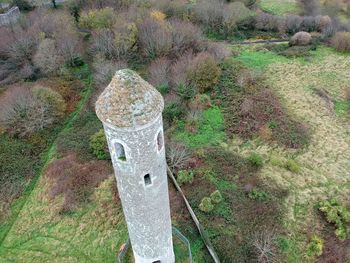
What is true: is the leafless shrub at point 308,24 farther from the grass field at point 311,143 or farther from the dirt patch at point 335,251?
the dirt patch at point 335,251

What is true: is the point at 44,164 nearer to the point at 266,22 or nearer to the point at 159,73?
the point at 159,73

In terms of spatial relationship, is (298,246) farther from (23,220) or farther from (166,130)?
(23,220)

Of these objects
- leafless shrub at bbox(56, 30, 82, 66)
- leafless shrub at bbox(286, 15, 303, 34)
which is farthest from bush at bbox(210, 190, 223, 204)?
leafless shrub at bbox(286, 15, 303, 34)

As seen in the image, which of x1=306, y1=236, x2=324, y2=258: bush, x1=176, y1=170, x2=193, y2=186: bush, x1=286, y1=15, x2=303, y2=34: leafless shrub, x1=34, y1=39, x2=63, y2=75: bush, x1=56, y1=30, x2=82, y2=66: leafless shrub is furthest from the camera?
x1=286, y1=15, x2=303, y2=34: leafless shrub

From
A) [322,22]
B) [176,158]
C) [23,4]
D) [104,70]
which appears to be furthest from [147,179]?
[23,4]

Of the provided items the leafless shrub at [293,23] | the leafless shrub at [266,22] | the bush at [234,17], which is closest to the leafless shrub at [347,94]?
the leafless shrub at [293,23]

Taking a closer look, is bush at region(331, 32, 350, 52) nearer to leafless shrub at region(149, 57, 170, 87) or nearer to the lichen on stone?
leafless shrub at region(149, 57, 170, 87)
